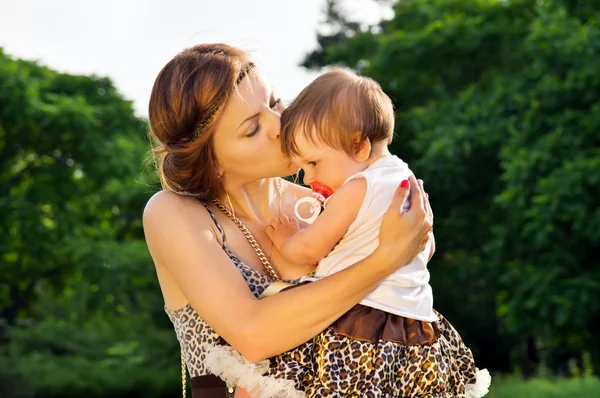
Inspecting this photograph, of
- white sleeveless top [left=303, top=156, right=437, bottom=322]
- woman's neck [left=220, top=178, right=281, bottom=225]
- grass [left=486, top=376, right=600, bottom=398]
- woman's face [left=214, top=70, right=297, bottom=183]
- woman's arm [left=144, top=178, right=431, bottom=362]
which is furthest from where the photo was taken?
grass [left=486, top=376, right=600, bottom=398]

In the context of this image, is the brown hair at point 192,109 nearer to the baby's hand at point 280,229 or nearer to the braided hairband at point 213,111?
the braided hairband at point 213,111

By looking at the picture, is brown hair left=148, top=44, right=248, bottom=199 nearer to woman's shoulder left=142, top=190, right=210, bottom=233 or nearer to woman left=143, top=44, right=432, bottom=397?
woman left=143, top=44, right=432, bottom=397

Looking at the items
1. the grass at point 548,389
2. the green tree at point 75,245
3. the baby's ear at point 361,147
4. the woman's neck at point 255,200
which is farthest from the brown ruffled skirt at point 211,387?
the green tree at point 75,245

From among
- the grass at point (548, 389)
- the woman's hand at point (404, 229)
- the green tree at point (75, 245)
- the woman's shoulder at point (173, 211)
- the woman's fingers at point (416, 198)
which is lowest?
the grass at point (548, 389)

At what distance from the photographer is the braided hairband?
288 centimetres

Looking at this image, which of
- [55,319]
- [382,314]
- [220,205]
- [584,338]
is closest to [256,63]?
[220,205]

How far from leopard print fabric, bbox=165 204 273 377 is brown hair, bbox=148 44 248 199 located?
0.15 metres

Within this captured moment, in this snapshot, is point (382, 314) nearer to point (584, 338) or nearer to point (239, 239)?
point (239, 239)

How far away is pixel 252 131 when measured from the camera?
2.94 m

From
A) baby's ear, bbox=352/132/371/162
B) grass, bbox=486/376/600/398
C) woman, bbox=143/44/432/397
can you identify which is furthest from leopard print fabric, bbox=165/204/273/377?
grass, bbox=486/376/600/398

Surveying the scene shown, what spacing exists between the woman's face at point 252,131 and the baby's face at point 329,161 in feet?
0.39

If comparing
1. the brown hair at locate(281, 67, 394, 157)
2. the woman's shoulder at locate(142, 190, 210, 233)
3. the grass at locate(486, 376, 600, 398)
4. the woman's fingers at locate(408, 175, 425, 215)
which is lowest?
the grass at locate(486, 376, 600, 398)

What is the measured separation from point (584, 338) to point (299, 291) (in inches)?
535

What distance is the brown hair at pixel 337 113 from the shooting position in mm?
2805
